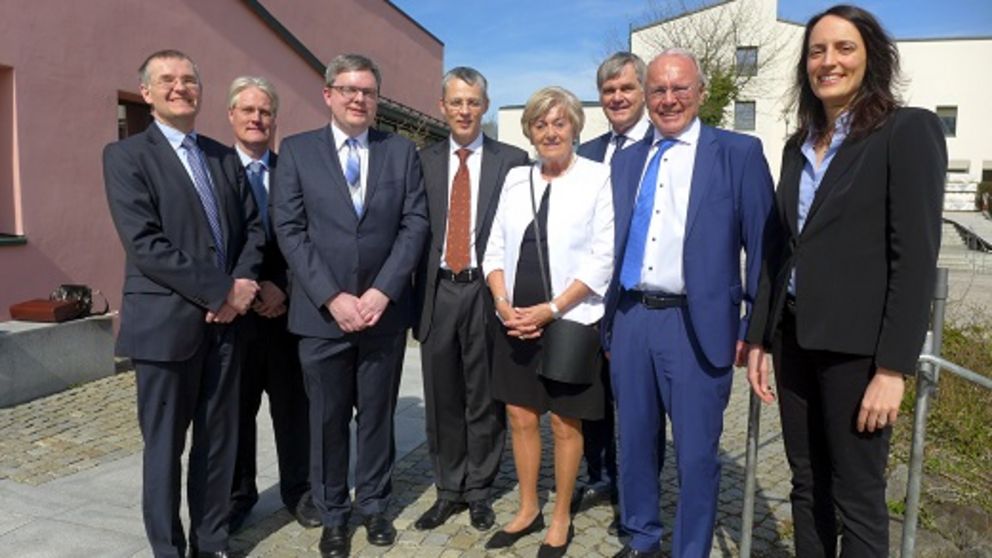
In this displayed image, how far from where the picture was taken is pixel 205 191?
3.27 m

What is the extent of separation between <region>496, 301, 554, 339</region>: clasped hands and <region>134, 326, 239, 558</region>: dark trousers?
1304 millimetres

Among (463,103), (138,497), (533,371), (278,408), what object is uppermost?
(463,103)

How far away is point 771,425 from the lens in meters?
6.15

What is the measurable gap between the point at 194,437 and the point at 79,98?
6.23 meters

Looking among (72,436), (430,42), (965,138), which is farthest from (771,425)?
(965,138)

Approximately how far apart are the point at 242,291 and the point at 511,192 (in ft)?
4.49

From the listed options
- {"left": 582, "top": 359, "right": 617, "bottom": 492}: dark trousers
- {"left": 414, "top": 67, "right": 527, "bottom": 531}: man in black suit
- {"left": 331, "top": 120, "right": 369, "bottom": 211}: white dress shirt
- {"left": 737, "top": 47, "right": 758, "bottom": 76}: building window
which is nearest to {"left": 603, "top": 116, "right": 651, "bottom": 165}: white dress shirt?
{"left": 414, "top": 67, "right": 527, "bottom": 531}: man in black suit

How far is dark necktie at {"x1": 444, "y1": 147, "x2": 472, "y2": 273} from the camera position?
3.81m

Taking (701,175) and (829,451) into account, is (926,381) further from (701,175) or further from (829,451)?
(701,175)

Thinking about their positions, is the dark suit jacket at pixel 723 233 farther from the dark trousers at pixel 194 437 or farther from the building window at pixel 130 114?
the building window at pixel 130 114

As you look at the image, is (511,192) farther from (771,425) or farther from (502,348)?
(771,425)

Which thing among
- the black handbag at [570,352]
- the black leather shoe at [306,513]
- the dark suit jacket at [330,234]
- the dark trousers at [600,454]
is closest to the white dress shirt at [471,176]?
the dark suit jacket at [330,234]

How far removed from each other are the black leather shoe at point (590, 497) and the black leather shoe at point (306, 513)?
4.76 feet

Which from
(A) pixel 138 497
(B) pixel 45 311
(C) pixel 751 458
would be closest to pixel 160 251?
(A) pixel 138 497
